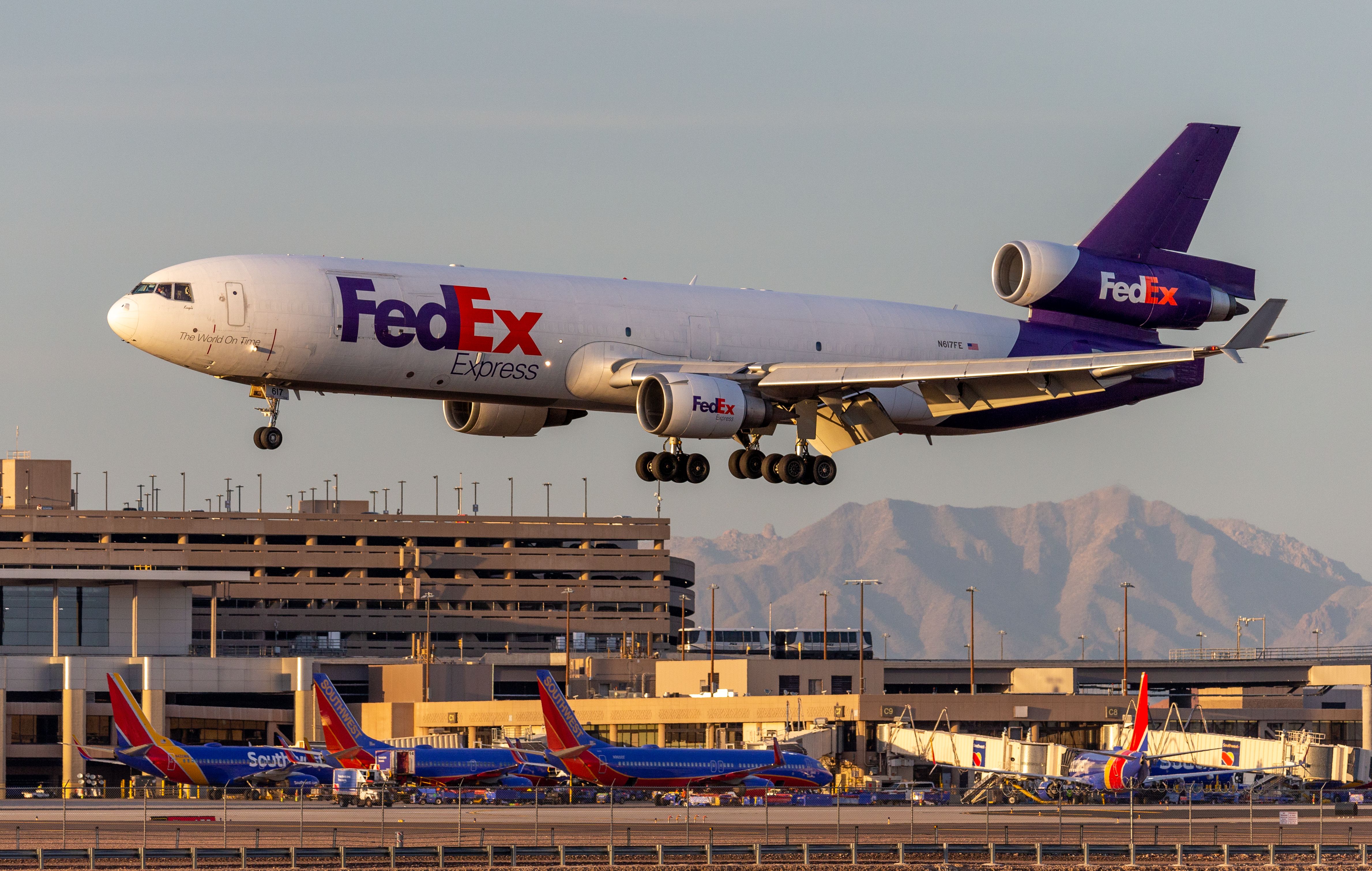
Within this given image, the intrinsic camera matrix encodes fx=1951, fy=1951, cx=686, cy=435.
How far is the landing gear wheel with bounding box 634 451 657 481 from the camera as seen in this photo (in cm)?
6600

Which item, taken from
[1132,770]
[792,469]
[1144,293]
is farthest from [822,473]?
[1132,770]

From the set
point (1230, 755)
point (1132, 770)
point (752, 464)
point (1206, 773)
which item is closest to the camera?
point (752, 464)

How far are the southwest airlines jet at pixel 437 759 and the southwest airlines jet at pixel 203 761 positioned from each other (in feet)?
5.30

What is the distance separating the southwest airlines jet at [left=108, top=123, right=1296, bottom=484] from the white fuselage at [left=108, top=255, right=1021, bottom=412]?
Answer: 2.5 inches

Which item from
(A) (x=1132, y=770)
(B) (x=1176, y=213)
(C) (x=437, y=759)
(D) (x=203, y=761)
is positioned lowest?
(A) (x=1132, y=770)

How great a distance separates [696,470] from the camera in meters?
65.6

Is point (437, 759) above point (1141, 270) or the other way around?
the other way around

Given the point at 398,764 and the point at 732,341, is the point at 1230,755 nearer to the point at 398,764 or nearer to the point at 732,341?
the point at 398,764

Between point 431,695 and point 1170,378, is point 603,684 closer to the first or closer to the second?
point 431,695

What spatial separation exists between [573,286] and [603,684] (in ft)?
341

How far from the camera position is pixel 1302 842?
64.6 metres

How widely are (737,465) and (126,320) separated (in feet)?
73.3

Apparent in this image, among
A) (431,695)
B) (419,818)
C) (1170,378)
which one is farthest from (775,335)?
(431,695)

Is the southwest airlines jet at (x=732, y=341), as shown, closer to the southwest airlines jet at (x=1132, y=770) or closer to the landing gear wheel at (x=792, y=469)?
the landing gear wheel at (x=792, y=469)
